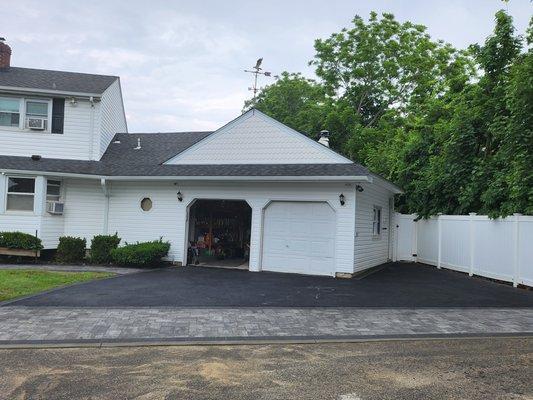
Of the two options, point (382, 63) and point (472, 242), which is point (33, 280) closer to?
point (472, 242)

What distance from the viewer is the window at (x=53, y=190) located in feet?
53.7

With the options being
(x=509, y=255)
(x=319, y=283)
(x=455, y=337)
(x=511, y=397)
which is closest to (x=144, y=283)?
(x=319, y=283)

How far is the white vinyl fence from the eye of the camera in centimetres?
1247

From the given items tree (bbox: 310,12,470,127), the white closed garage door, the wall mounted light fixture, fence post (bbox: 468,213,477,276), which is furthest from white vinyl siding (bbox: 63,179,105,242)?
tree (bbox: 310,12,470,127)

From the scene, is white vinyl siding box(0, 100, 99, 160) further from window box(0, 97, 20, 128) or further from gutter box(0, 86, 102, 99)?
gutter box(0, 86, 102, 99)

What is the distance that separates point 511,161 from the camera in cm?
1377

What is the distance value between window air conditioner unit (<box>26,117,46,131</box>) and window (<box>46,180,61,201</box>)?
231cm

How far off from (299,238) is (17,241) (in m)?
9.25

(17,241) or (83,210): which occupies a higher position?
(83,210)

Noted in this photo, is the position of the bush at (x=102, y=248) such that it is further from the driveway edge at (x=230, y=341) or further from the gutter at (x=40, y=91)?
the driveway edge at (x=230, y=341)

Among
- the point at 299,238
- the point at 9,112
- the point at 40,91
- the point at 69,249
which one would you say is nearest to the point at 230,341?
the point at 299,238

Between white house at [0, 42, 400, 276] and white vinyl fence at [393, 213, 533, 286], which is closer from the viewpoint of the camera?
white vinyl fence at [393, 213, 533, 286]

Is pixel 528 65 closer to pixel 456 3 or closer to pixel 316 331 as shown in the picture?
pixel 456 3

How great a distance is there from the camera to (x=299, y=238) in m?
14.5
